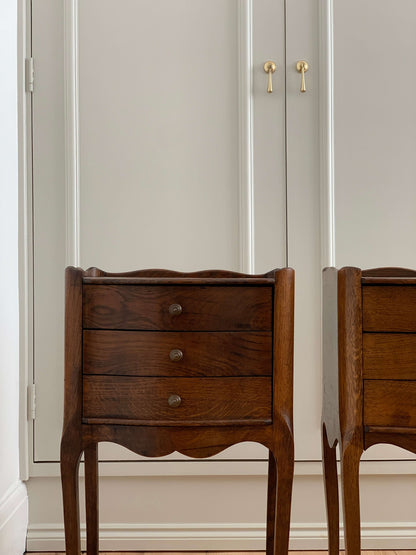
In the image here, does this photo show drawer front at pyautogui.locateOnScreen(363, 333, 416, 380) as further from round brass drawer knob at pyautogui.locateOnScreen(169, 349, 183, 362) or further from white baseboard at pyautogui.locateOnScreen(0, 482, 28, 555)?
white baseboard at pyautogui.locateOnScreen(0, 482, 28, 555)

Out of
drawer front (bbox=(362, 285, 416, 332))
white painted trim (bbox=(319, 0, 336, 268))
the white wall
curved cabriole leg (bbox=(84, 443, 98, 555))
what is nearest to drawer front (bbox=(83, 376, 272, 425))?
drawer front (bbox=(362, 285, 416, 332))

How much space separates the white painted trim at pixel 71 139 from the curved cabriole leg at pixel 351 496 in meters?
0.93

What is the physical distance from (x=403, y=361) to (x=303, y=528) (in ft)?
2.64

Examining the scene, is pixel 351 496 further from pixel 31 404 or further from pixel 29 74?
pixel 29 74

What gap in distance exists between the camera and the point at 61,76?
5.76 feet

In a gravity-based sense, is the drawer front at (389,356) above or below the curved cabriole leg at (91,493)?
above

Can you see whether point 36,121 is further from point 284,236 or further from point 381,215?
point 381,215

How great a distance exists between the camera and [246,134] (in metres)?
1.74

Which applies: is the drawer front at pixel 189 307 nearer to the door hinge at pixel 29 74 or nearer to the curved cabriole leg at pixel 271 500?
the curved cabriole leg at pixel 271 500

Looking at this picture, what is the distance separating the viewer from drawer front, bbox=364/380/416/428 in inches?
44.9

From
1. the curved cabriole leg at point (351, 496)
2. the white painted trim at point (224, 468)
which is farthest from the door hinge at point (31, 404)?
the curved cabriole leg at point (351, 496)

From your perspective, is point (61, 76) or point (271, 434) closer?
point (271, 434)

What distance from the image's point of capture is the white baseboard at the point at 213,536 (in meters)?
1.73

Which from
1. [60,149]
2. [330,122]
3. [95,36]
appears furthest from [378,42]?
[60,149]
